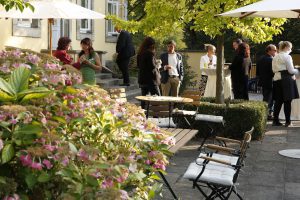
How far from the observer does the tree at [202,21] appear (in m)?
10.6

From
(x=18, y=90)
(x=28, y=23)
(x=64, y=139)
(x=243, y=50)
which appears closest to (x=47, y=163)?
(x=64, y=139)

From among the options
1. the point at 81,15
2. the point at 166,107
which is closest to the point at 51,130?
the point at 166,107

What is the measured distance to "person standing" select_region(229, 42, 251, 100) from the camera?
12953 mm

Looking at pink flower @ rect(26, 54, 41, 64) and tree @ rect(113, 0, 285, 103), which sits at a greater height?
tree @ rect(113, 0, 285, 103)

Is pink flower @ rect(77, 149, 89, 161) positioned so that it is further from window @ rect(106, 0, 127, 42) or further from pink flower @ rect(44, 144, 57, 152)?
window @ rect(106, 0, 127, 42)

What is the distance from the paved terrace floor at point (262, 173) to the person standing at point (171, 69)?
127 inches

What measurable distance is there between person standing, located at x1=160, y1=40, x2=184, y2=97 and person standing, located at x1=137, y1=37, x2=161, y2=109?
1924 mm

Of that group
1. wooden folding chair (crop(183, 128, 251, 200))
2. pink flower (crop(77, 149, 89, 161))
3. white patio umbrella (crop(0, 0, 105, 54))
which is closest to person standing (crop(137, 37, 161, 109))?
white patio umbrella (crop(0, 0, 105, 54))

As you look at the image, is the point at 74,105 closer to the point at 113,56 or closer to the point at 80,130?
the point at 80,130

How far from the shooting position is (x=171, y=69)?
13305 millimetres

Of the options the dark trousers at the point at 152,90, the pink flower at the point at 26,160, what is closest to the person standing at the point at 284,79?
the dark trousers at the point at 152,90

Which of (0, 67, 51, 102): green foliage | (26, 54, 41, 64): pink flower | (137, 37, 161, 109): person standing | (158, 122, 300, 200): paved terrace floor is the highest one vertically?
(26, 54, 41, 64): pink flower

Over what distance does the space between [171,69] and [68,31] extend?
5595 mm

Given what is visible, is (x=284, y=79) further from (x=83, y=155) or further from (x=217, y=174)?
(x=83, y=155)
